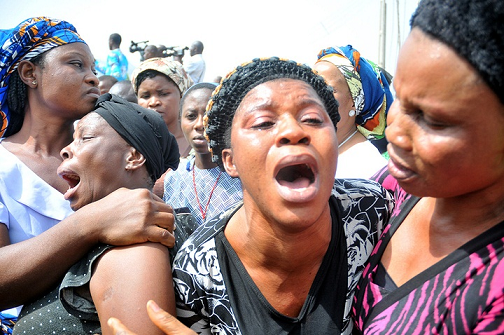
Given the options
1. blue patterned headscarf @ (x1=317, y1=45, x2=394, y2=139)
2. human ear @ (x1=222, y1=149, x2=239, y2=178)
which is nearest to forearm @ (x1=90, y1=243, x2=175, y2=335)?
human ear @ (x1=222, y1=149, x2=239, y2=178)

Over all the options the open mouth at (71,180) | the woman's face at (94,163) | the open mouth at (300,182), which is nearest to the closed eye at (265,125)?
the open mouth at (300,182)

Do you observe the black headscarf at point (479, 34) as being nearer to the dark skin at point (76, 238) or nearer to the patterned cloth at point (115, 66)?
the dark skin at point (76, 238)

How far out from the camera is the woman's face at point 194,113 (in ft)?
13.5

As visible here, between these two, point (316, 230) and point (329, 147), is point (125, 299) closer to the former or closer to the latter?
point (316, 230)

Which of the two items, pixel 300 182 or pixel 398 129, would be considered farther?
pixel 300 182

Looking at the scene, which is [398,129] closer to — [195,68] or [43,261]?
[43,261]

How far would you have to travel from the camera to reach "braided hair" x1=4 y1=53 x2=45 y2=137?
290 cm

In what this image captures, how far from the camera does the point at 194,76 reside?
965 cm

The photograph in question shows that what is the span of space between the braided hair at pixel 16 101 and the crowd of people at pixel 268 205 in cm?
1

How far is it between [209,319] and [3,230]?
1249 mm

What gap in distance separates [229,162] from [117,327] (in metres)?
0.84

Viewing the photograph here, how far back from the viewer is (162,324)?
5.46 feet

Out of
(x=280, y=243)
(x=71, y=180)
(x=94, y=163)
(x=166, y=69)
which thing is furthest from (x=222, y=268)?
(x=166, y=69)

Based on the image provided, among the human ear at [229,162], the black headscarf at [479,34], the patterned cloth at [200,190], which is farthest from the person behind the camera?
the patterned cloth at [200,190]
